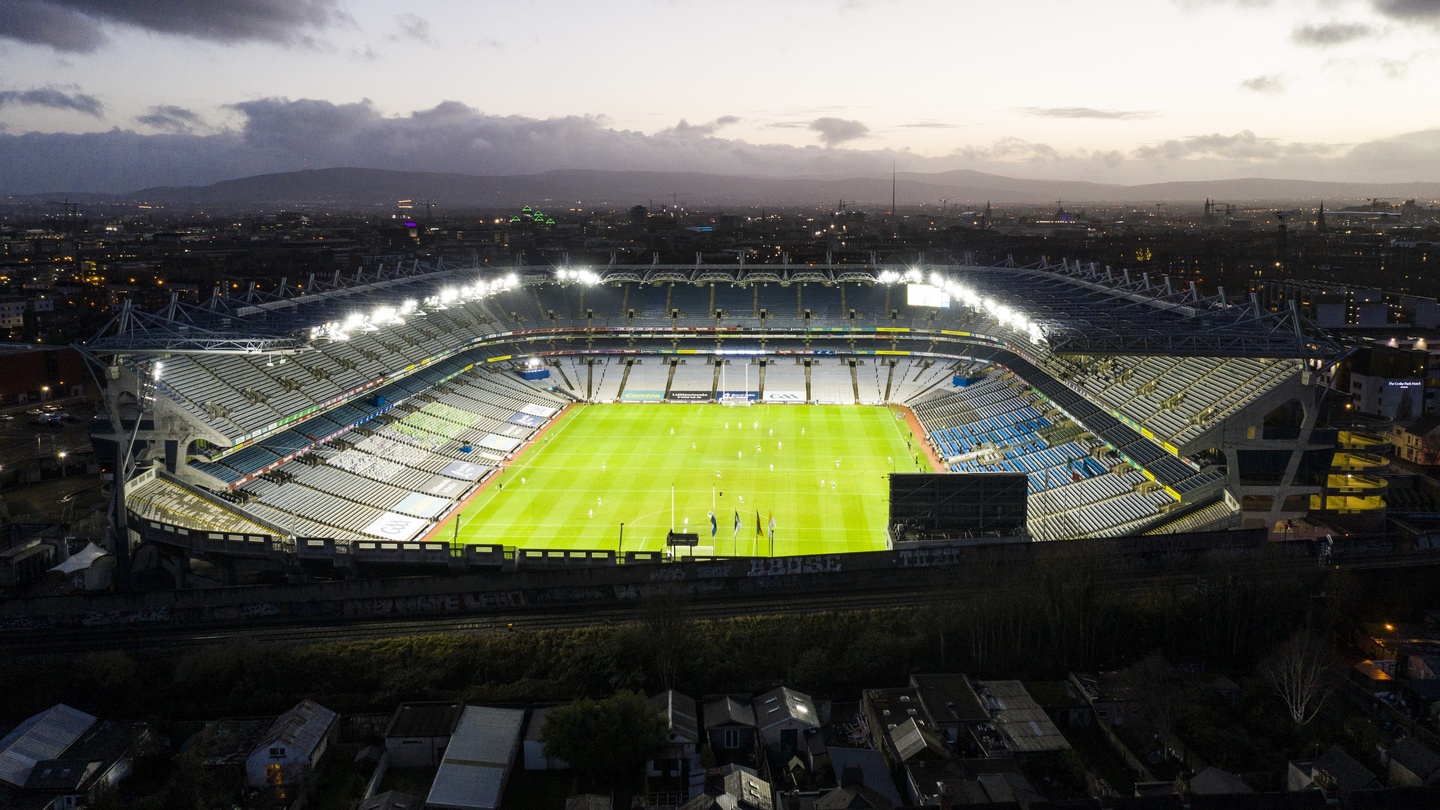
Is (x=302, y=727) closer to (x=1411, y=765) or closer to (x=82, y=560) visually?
(x=82, y=560)

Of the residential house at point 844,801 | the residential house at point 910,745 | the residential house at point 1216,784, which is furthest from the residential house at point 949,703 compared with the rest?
the residential house at point 1216,784

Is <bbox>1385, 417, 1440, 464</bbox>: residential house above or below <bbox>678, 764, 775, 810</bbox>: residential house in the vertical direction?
above

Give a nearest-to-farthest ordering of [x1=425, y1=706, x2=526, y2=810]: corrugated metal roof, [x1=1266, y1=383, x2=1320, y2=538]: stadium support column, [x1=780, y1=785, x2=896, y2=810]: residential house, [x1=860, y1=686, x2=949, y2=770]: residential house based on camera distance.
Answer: [x1=780, y1=785, x2=896, y2=810]: residential house, [x1=425, y1=706, x2=526, y2=810]: corrugated metal roof, [x1=860, y1=686, x2=949, y2=770]: residential house, [x1=1266, y1=383, x2=1320, y2=538]: stadium support column

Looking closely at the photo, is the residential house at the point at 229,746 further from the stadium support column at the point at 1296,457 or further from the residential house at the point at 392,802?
the stadium support column at the point at 1296,457

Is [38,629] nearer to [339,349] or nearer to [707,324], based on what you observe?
[339,349]

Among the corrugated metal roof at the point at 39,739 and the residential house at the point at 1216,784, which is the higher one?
the corrugated metal roof at the point at 39,739

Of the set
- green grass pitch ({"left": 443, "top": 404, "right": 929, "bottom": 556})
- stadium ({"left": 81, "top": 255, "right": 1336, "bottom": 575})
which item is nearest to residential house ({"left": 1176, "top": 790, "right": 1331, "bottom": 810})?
stadium ({"left": 81, "top": 255, "right": 1336, "bottom": 575})

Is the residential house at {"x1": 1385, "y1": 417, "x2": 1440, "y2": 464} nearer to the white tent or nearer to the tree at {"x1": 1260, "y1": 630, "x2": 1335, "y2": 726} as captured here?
the tree at {"x1": 1260, "y1": 630, "x2": 1335, "y2": 726}
